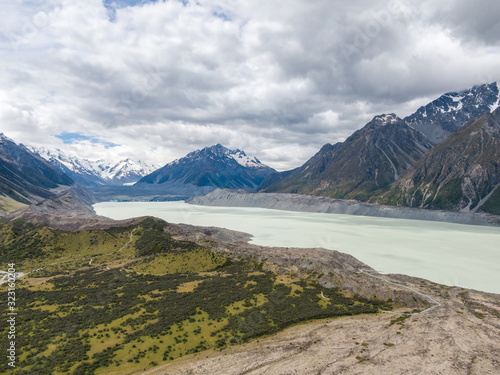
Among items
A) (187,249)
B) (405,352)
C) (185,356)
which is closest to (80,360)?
(185,356)

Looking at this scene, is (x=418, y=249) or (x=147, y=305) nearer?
(x=147, y=305)

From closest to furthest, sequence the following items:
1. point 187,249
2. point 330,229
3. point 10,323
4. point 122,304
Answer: point 10,323, point 122,304, point 187,249, point 330,229

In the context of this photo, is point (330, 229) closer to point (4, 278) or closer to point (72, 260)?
point (72, 260)

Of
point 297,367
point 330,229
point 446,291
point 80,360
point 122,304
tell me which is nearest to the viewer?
point 297,367

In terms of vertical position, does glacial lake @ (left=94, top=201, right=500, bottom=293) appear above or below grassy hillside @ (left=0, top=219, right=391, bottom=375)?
above

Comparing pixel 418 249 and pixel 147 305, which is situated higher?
pixel 418 249

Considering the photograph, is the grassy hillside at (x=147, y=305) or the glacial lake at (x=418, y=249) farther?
the glacial lake at (x=418, y=249)

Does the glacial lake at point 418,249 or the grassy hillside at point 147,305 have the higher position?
the glacial lake at point 418,249

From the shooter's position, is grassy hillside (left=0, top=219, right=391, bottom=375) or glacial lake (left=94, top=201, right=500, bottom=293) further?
glacial lake (left=94, top=201, right=500, bottom=293)
